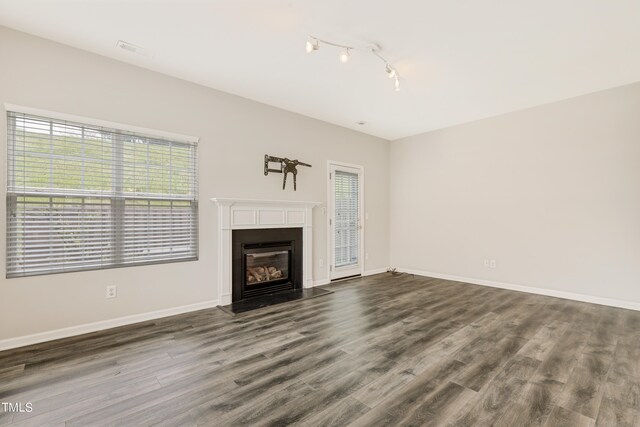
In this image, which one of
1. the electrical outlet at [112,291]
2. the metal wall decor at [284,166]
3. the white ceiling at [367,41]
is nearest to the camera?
the white ceiling at [367,41]

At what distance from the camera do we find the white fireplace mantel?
3777 millimetres

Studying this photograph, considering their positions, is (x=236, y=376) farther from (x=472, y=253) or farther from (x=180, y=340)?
(x=472, y=253)

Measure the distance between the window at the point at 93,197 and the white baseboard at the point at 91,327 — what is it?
0.57 meters

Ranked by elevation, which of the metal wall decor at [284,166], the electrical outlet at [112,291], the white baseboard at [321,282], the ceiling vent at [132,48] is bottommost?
the white baseboard at [321,282]

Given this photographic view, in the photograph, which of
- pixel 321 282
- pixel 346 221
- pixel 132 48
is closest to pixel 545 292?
pixel 346 221

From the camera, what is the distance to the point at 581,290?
3963 mm

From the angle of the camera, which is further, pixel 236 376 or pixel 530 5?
pixel 530 5

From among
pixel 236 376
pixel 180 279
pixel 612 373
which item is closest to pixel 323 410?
pixel 236 376

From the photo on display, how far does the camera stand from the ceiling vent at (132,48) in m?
2.81

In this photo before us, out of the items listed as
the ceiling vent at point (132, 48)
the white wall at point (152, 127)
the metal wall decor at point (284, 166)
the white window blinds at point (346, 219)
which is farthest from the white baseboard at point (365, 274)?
the ceiling vent at point (132, 48)

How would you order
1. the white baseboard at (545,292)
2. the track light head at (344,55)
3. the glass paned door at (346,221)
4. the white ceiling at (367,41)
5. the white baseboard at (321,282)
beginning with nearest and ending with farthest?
the white ceiling at (367,41), the track light head at (344,55), the white baseboard at (545,292), the white baseboard at (321,282), the glass paned door at (346,221)

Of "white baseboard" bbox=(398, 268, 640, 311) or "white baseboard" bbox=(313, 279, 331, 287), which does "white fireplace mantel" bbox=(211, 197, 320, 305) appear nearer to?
"white baseboard" bbox=(313, 279, 331, 287)

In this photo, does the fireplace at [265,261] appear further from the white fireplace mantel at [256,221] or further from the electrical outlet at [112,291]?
the electrical outlet at [112,291]

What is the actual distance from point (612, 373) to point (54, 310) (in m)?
4.74
